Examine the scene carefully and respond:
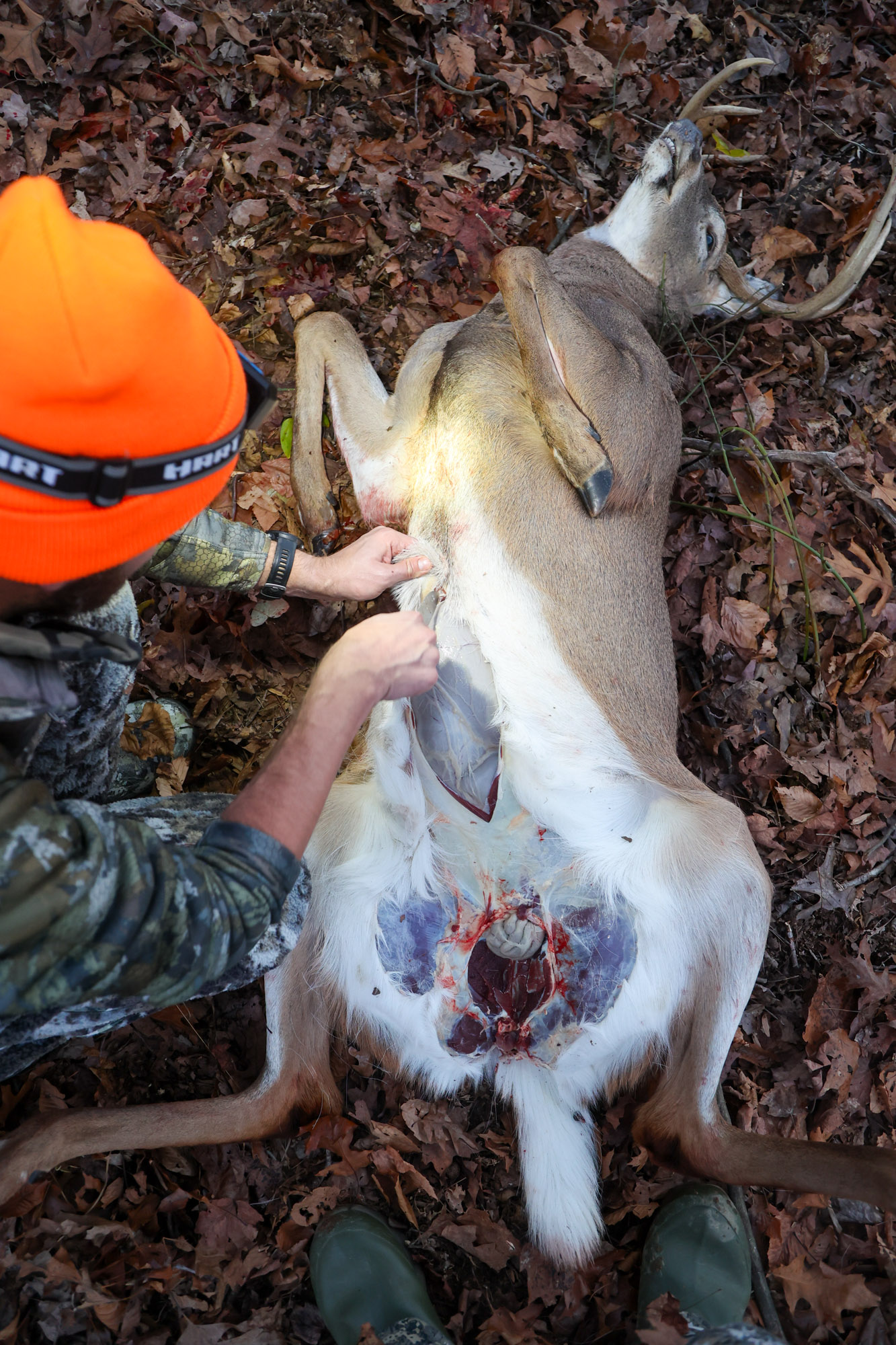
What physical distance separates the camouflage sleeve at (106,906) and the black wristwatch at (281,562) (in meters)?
1.37

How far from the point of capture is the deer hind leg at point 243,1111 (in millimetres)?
2707

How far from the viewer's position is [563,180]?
4457 millimetres

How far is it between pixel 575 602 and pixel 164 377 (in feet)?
5.75

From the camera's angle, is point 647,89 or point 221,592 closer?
point 221,592

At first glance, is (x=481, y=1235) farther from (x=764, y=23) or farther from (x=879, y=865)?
(x=764, y=23)

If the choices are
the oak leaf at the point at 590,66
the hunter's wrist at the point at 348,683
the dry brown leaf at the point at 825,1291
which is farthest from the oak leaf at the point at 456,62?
the dry brown leaf at the point at 825,1291

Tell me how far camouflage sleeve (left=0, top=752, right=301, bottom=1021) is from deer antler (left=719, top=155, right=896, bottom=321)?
356cm

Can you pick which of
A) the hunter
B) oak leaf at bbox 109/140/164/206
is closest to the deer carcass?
the hunter

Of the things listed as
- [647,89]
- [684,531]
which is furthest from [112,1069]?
[647,89]

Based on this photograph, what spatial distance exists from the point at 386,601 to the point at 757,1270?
2.89 m

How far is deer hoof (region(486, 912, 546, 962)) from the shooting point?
115 inches

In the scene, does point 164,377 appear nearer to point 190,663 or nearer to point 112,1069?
point 190,663

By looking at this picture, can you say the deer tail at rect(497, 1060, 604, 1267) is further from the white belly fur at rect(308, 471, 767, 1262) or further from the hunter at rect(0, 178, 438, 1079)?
the hunter at rect(0, 178, 438, 1079)

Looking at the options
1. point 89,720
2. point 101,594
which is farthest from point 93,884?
point 89,720
